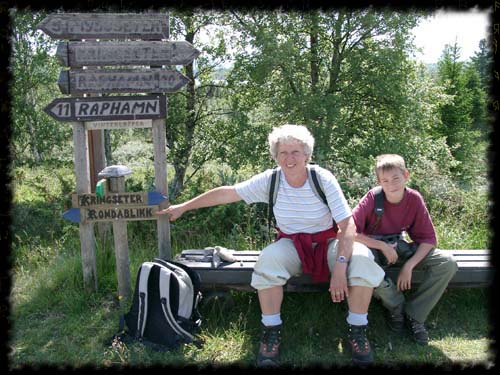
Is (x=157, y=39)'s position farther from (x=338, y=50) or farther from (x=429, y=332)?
(x=338, y=50)

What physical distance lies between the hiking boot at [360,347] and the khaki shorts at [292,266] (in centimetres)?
33

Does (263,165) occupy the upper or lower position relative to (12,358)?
upper

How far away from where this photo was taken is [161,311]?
3.55 meters

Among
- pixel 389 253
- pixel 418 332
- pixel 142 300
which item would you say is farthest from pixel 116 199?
pixel 418 332

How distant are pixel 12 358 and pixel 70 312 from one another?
68 centimetres

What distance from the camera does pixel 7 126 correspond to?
5.66 metres

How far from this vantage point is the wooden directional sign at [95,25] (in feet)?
12.9

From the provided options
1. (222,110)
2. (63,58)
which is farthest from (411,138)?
(63,58)

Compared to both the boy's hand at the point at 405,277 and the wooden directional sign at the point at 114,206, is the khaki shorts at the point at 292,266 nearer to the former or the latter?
the boy's hand at the point at 405,277

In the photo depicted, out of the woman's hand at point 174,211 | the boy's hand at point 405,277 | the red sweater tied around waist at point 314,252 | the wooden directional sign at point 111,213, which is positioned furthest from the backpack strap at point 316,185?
the wooden directional sign at point 111,213

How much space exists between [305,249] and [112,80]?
214 centimetres

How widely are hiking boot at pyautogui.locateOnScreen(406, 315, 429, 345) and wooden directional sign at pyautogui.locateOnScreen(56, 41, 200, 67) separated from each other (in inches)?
110

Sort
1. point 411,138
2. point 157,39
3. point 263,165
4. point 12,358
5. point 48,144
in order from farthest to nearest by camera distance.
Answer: point 48,144
point 411,138
point 263,165
point 157,39
point 12,358

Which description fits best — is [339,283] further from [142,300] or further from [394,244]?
[142,300]
